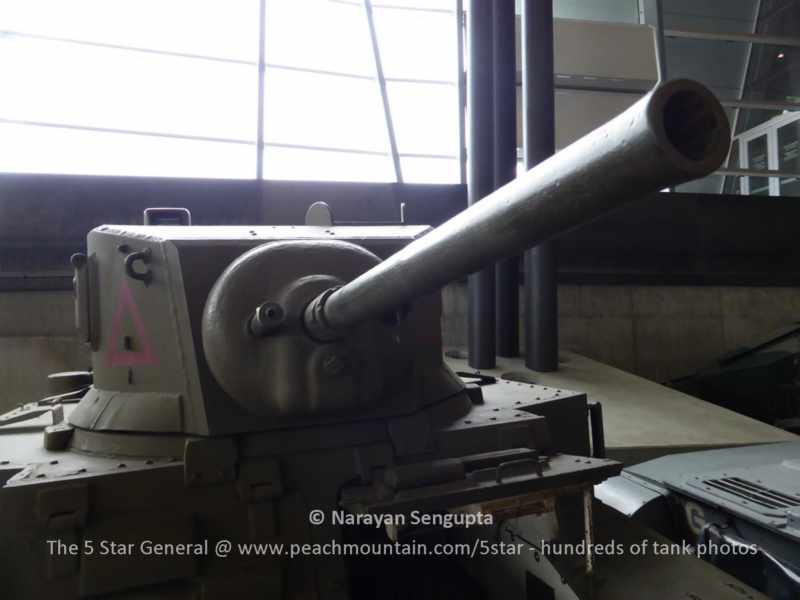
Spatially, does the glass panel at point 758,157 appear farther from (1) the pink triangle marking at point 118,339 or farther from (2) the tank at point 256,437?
(1) the pink triangle marking at point 118,339

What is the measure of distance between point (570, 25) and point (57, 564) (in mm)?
10220

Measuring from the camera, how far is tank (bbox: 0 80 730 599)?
6.57 feet

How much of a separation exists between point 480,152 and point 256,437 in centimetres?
637

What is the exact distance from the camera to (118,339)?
2648 millimetres

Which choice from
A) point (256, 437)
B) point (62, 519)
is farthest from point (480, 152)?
point (62, 519)

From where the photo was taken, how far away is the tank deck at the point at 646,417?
5598mm

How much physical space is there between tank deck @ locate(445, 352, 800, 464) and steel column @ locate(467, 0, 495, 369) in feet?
1.45

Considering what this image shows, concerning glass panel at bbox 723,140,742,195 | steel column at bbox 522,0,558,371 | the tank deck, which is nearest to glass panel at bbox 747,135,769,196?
glass panel at bbox 723,140,742,195

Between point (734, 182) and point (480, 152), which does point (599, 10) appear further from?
point (480, 152)

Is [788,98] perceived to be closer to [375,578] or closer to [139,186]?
[139,186]

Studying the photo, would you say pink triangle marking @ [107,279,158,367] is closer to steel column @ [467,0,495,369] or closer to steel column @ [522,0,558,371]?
steel column @ [467,0,495,369]

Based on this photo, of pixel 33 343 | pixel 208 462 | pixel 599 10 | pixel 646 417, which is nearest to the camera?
pixel 208 462

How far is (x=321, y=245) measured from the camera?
7.91 feet

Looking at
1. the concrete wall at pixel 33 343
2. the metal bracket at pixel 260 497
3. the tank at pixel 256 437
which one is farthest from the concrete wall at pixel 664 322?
the metal bracket at pixel 260 497
